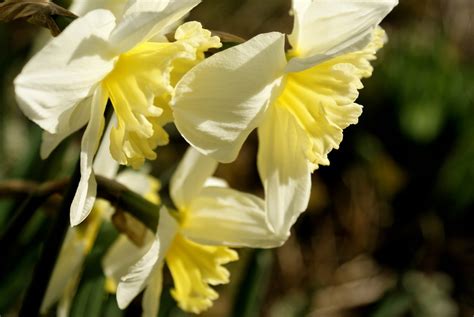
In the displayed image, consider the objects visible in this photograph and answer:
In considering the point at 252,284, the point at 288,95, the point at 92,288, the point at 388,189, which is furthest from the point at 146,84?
the point at 388,189

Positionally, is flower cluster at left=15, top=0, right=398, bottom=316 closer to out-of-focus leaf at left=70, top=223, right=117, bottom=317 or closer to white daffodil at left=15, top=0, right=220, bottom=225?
white daffodil at left=15, top=0, right=220, bottom=225

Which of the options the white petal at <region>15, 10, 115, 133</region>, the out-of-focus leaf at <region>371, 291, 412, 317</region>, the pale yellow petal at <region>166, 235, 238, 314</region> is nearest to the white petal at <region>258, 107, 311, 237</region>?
the pale yellow petal at <region>166, 235, 238, 314</region>

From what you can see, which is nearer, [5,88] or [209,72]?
[209,72]

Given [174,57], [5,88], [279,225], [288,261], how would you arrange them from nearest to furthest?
1. [174,57]
2. [279,225]
3. [5,88]
4. [288,261]

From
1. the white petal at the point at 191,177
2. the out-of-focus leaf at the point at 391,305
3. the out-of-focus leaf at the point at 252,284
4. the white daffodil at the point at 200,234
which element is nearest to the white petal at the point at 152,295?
the white daffodil at the point at 200,234

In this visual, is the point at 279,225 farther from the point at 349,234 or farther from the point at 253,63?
the point at 349,234

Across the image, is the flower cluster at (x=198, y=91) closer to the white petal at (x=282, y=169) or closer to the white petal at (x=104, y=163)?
the white petal at (x=282, y=169)

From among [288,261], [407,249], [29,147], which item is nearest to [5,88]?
[29,147]
